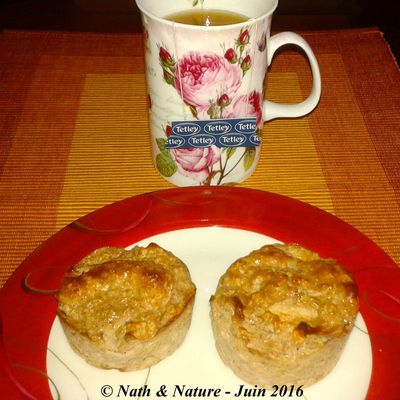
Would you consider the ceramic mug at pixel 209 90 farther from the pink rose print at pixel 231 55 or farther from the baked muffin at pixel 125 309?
the baked muffin at pixel 125 309

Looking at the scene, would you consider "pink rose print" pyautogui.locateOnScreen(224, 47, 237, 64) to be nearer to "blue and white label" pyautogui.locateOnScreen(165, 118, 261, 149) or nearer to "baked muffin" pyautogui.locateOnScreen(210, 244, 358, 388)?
"blue and white label" pyautogui.locateOnScreen(165, 118, 261, 149)

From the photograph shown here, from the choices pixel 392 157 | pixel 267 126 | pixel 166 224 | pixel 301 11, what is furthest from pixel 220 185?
pixel 301 11

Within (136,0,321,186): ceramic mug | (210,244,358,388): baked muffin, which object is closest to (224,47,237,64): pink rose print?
(136,0,321,186): ceramic mug

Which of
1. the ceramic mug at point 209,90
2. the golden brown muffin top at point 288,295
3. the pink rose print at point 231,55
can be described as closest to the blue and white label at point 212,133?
the ceramic mug at point 209,90

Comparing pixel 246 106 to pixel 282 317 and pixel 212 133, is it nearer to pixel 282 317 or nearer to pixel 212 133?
pixel 212 133

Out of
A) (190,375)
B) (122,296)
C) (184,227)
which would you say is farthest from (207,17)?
(190,375)

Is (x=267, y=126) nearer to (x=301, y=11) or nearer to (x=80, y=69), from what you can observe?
(x=80, y=69)
